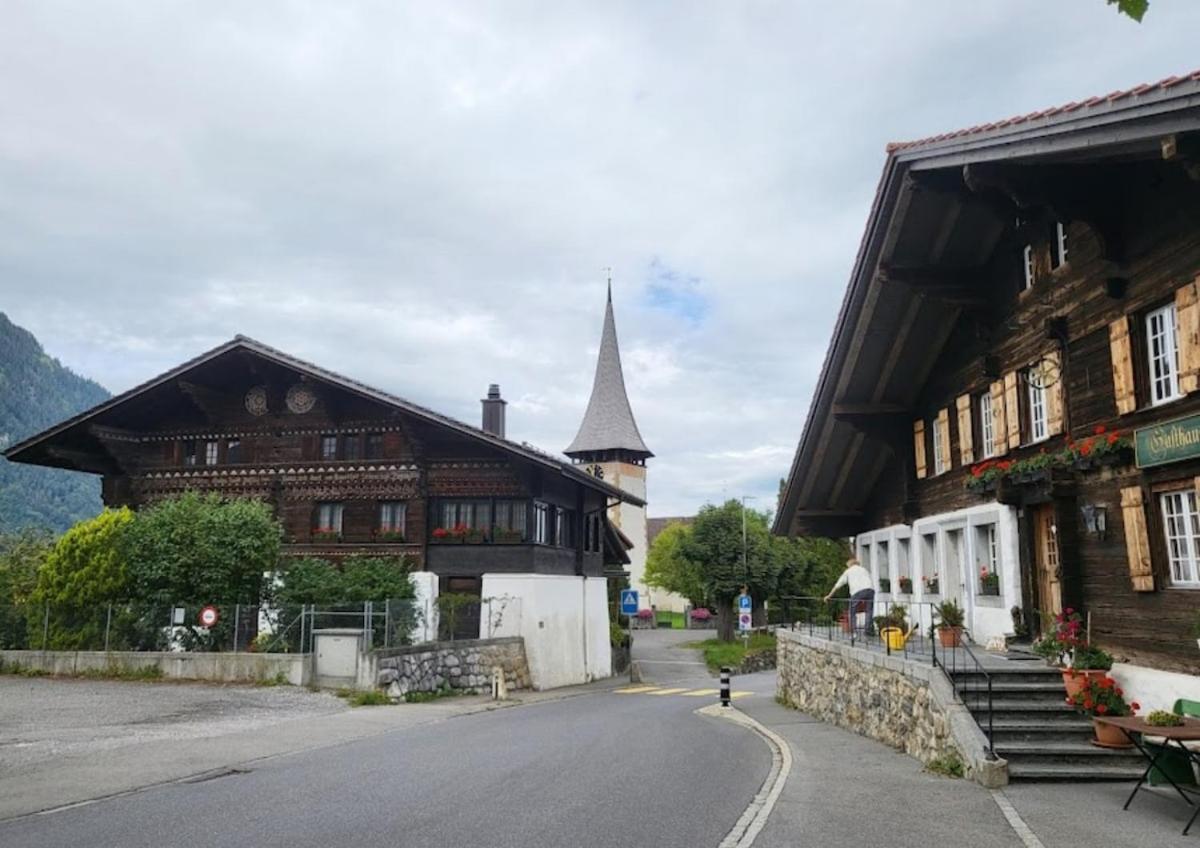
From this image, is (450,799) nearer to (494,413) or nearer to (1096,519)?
(1096,519)

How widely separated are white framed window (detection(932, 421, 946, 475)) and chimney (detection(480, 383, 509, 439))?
2006 centimetres

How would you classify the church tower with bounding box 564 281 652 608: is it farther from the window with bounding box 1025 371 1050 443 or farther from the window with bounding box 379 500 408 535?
the window with bounding box 1025 371 1050 443

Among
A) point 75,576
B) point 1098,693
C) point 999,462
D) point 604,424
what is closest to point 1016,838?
point 1098,693

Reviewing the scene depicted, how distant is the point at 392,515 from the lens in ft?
100

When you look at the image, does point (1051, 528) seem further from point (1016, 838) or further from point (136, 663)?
point (136, 663)

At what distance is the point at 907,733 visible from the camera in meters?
13.2

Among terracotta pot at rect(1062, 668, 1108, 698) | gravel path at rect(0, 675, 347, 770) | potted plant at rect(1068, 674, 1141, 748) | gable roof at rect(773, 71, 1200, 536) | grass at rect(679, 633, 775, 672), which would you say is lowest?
grass at rect(679, 633, 775, 672)

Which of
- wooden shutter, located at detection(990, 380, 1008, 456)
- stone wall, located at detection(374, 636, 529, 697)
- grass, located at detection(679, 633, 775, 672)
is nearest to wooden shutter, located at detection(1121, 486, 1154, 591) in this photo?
wooden shutter, located at detection(990, 380, 1008, 456)

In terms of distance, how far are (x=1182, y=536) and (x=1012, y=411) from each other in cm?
484

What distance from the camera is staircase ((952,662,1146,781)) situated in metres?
10.6

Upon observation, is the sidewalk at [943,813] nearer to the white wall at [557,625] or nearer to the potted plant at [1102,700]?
the potted plant at [1102,700]

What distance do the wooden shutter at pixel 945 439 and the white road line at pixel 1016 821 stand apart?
389 inches

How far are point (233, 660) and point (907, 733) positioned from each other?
14302 millimetres

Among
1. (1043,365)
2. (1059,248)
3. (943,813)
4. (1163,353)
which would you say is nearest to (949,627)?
(1043,365)
